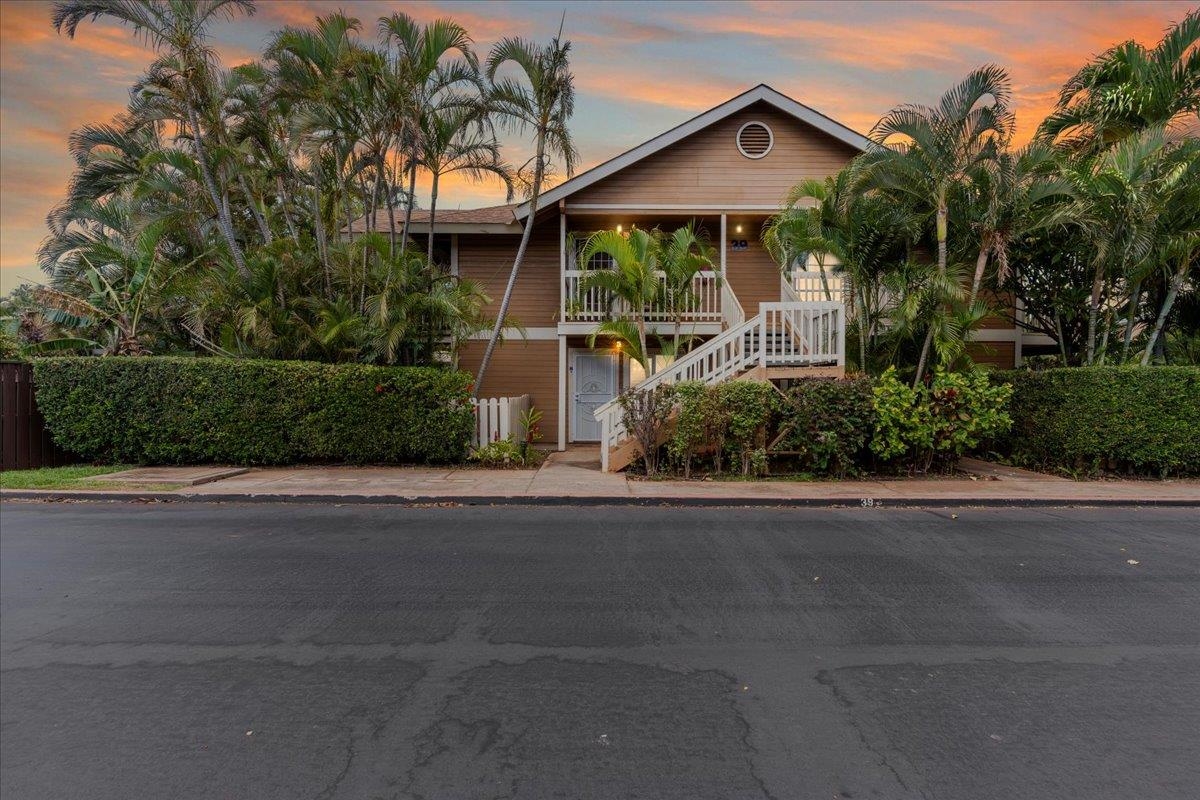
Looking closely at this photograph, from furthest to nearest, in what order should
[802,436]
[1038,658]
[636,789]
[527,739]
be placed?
[802,436] → [1038,658] → [527,739] → [636,789]

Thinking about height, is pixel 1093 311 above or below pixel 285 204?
below

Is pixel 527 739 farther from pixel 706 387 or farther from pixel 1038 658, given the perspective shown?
pixel 706 387

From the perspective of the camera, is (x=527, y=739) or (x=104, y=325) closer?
(x=527, y=739)

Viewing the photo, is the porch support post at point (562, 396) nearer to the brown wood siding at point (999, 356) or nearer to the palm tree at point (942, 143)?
the palm tree at point (942, 143)

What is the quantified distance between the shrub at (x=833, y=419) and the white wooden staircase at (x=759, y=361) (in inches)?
30.5

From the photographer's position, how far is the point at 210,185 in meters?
12.6

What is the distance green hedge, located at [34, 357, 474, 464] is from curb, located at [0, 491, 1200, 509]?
7.85 ft

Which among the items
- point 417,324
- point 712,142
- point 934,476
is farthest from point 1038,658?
point 712,142

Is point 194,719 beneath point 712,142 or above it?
beneath

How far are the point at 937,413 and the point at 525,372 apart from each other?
908 cm

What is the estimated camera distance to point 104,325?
13.1 metres

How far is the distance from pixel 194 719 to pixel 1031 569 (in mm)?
6421

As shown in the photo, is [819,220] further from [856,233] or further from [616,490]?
[616,490]

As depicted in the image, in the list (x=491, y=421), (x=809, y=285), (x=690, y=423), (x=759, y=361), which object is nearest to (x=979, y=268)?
(x=759, y=361)
